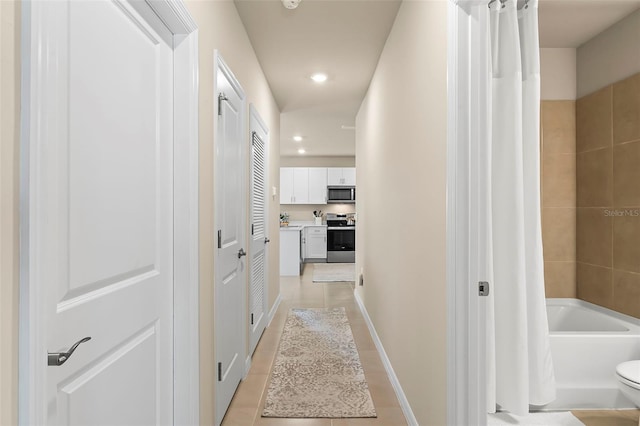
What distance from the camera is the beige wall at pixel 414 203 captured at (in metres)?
1.57

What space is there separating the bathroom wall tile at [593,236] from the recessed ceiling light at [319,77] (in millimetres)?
2586

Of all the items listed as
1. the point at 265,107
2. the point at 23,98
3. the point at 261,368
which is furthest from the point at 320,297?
the point at 23,98

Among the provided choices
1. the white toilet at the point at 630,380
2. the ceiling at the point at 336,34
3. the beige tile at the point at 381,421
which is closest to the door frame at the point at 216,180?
the ceiling at the point at 336,34

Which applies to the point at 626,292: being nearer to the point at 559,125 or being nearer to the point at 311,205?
the point at 559,125

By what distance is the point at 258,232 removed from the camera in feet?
10.9

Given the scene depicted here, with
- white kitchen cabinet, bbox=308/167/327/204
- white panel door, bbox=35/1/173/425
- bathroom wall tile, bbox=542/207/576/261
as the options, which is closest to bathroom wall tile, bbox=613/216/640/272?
bathroom wall tile, bbox=542/207/576/261

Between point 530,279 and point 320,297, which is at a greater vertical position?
point 530,279

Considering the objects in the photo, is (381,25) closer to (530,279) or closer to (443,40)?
(443,40)

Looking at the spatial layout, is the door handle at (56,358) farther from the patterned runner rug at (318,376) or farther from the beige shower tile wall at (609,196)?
the beige shower tile wall at (609,196)

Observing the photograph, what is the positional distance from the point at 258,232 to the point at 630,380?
2736 mm

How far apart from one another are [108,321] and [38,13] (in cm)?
83

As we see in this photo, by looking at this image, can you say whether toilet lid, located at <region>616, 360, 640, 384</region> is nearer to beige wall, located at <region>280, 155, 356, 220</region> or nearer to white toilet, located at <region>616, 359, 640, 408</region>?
white toilet, located at <region>616, 359, 640, 408</region>

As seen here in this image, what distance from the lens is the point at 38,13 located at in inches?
29.1

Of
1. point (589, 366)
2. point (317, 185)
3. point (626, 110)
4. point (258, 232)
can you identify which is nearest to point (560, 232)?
point (626, 110)
